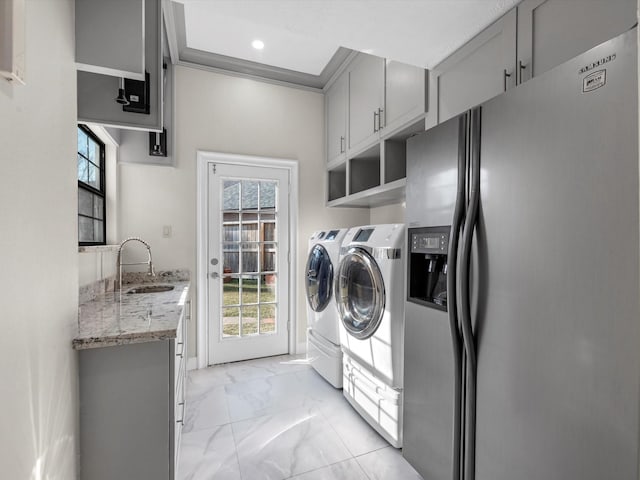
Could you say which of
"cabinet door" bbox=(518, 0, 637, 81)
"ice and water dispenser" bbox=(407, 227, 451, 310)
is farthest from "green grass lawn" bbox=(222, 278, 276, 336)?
"cabinet door" bbox=(518, 0, 637, 81)

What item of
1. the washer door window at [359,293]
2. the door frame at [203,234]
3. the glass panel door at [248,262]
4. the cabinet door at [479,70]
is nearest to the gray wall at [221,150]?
the door frame at [203,234]

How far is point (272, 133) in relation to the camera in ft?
10.2

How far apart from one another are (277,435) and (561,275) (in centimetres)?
178

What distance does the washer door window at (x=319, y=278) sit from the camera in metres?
2.49

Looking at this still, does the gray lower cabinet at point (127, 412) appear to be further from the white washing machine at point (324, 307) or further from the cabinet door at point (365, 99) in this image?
the cabinet door at point (365, 99)

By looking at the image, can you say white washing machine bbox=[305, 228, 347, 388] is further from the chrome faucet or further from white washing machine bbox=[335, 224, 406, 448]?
the chrome faucet

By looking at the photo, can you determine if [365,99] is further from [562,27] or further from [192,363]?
[192,363]

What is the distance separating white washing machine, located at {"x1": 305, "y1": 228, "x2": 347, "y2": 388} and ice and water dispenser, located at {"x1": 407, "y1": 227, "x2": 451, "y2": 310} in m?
0.91

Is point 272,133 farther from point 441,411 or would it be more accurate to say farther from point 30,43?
point 441,411

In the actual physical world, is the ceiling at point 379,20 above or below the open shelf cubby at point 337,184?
above

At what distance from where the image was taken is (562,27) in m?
1.11

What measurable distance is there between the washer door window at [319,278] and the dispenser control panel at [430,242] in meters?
1.07

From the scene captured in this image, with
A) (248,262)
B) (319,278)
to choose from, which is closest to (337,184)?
(319,278)

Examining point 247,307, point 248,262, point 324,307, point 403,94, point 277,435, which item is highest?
point 403,94
